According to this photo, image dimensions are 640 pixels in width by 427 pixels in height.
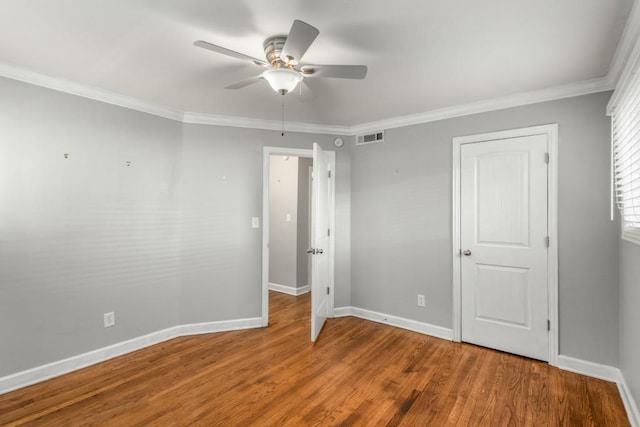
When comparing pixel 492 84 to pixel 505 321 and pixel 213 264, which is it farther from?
pixel 213 264

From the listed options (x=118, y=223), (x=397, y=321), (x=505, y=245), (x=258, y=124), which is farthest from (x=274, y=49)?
(x=397, y=321)

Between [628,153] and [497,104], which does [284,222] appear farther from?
[628,153]

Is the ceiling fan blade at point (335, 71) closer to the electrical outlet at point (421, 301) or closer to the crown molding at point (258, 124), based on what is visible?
the crown molding at point (258, 124)

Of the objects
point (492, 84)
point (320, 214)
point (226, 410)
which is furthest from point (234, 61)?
point (226, 410)

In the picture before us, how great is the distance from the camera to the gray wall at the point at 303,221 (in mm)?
5055

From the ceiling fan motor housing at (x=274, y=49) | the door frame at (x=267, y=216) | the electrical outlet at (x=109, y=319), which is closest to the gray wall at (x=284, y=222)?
the door frame at (x=267, y=216)

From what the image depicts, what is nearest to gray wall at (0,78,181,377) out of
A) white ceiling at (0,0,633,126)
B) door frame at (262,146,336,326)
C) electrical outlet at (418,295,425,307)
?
white ceiling at (0,0,633,126)

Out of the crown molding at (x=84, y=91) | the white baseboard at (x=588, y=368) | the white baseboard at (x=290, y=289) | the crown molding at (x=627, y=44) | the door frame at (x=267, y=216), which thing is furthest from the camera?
the white baseboard at (x=290, y=289)

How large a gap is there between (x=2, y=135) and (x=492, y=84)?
3.80m

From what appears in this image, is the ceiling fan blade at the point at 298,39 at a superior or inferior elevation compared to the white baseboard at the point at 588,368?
superior

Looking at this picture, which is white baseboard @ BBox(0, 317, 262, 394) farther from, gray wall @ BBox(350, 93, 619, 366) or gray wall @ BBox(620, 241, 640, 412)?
gray wall @ BBox(620, 241, 640, 412)

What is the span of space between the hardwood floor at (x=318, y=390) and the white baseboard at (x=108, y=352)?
3.0 inches

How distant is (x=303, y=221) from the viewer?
5.12 meters

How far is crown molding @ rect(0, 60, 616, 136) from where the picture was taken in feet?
8.06
